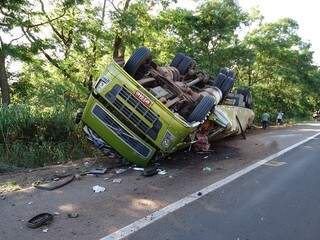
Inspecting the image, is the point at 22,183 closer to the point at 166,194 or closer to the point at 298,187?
the point at 166,194

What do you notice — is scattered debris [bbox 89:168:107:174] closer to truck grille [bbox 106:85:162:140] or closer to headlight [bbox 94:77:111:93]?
truck grille [bbox 106:85:162:140]

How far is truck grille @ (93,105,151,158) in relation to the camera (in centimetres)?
773

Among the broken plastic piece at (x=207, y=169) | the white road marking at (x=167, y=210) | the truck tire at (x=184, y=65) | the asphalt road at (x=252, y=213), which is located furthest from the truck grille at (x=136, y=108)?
the truck tire at (x=184, y=65)

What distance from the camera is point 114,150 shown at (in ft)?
26.9

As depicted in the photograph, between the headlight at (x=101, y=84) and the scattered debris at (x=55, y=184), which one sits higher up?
the headlight at (x=101, y=84)

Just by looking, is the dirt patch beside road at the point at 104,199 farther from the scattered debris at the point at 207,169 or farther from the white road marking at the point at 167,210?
the white road marking at the point at 167,210

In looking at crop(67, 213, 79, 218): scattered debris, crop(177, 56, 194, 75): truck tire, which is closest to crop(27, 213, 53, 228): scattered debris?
crop(67, 213, 79, 218): scattered debris

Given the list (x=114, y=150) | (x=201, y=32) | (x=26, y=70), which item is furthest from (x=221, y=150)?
(x=26, y=70)

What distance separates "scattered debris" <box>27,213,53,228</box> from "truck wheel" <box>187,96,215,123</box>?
3.74m

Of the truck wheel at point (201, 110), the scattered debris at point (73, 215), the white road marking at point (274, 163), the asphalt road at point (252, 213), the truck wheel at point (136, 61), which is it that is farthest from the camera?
the white road marking at point (274, 163)

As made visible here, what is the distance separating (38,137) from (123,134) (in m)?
2.90

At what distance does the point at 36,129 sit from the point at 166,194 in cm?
473

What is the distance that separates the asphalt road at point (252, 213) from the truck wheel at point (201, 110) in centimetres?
134

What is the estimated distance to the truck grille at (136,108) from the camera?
759 cm
